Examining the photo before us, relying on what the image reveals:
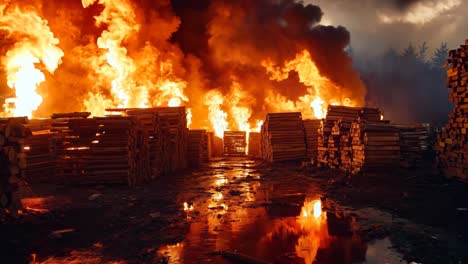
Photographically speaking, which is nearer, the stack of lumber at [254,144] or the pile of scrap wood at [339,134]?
the pile of scrap wood at [339,134]

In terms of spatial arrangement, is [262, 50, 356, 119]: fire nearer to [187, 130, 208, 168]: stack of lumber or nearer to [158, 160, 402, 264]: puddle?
[187, 130, 208, 168]: stack of lumber

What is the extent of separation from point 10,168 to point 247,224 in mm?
5865

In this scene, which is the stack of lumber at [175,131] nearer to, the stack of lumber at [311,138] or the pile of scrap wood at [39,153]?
the pile of scrap wood at [39,153]

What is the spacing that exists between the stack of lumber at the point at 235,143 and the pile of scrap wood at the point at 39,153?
21052 mm

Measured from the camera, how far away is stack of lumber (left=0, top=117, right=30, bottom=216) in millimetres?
9008

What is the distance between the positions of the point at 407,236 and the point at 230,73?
3490cm

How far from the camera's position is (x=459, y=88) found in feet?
44.0

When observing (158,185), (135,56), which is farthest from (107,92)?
(158,185)

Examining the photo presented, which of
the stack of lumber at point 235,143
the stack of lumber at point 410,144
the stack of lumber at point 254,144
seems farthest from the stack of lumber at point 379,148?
the stack of lumber at point 235,143

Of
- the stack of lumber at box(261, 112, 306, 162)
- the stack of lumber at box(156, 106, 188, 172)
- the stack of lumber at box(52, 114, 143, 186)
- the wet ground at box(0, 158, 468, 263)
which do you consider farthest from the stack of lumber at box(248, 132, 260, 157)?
the stack of lumber at box(52, 114, 143, 186)

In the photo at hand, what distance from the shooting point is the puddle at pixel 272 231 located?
6855 millimetres

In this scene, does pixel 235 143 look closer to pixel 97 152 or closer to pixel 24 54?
pixel 24 54

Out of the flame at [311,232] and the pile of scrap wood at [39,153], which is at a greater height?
the pile of scrap wood at [39,153]

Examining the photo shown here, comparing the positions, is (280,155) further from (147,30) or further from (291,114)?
(147,30)
